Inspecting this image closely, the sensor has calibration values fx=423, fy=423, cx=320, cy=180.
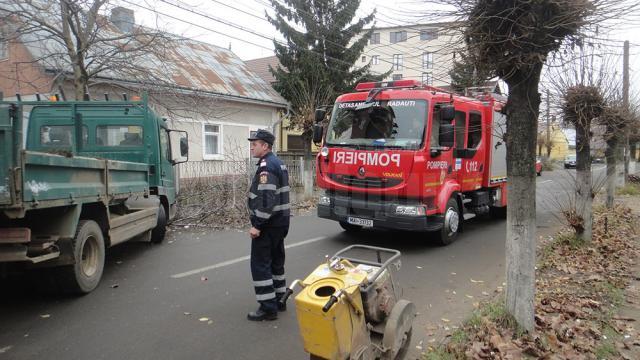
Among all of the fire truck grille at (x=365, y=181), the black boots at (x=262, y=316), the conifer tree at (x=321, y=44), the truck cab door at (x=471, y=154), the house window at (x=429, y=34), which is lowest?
the black boots at (x=262, y=316)

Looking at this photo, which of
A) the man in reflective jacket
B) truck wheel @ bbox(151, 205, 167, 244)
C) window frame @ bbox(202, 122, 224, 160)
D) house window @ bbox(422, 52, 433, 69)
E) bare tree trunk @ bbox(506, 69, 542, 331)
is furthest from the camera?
window frame @ bbox(202, 122, 224, 160)

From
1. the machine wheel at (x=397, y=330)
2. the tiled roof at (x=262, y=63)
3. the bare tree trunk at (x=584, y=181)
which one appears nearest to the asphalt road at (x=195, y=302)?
the machine wheel at (x=397, y=330)

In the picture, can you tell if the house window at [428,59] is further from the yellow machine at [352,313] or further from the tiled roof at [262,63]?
the tiled roof at [262,63]

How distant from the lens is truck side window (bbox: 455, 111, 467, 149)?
7.80 metres

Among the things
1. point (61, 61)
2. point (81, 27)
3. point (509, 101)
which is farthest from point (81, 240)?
point (61, 61)

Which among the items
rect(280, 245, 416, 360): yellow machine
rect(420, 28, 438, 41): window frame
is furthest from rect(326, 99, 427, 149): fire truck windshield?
rect(280, 245, 416, 360): yellow machine

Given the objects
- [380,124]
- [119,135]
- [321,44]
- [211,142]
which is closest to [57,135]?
[119,135]

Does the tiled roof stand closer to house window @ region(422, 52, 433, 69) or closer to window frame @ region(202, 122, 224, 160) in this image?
window frame @ region(202, 122, 224, 160)

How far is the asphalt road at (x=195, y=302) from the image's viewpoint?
12.0 ft

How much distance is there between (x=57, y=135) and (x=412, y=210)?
19.5 feet

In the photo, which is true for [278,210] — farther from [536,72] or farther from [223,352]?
[536,72]

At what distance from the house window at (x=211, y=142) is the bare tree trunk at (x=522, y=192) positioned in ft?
45.9

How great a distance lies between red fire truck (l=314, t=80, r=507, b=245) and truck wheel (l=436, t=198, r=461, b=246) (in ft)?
0.06

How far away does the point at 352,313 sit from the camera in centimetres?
278
